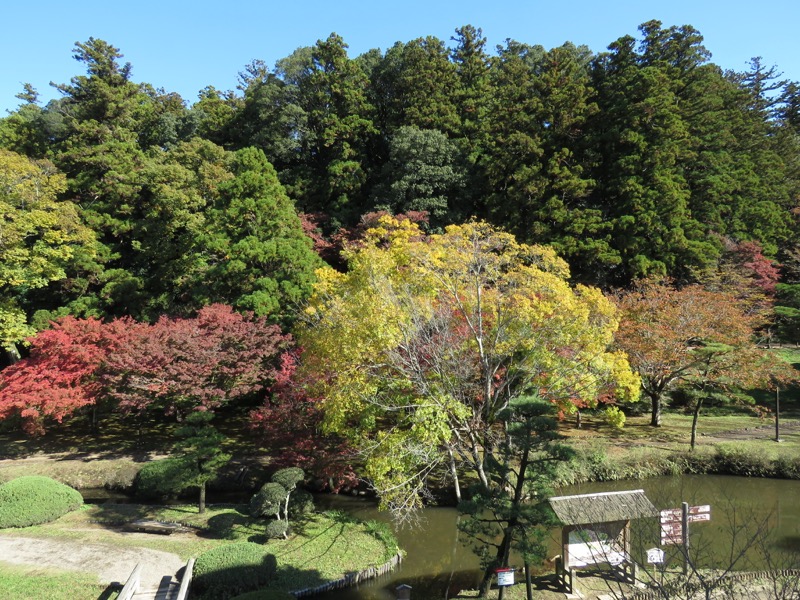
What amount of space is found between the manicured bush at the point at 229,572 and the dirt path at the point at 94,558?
88cm

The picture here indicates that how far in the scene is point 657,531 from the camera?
11.1 metres

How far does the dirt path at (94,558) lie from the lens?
9828 millimetres

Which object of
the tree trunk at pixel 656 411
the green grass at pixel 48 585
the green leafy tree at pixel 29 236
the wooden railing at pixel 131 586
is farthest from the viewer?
the green leafy tree at pixel 29 236

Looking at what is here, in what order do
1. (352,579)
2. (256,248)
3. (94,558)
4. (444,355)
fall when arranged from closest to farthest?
(352,579), (94,558), (444,355), (256,248)

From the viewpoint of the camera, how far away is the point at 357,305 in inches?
420

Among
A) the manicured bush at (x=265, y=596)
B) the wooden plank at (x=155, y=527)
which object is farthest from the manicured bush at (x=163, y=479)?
the manicured bush at (x=265, y=596)

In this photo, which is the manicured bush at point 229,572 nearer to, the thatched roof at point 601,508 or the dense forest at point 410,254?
the dense forest at point 410,254

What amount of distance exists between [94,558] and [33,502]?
3697 millimetres

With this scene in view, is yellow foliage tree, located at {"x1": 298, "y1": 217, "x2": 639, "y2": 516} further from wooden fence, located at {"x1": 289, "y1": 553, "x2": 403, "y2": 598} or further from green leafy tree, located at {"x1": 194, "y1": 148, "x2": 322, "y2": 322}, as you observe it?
green leafy tree, located at {"x1": 194, "y1": 148, "x2": 322, "y2": 322}

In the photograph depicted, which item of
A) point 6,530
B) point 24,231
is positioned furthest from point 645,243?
point 24,231

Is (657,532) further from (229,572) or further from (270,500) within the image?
(229,572)

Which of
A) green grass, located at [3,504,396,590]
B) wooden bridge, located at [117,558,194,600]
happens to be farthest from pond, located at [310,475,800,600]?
wooden bridge, located at [117,558,194,600]

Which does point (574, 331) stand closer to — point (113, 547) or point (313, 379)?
point (313, 379)

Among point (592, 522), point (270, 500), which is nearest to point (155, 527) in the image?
point (270, 500)
